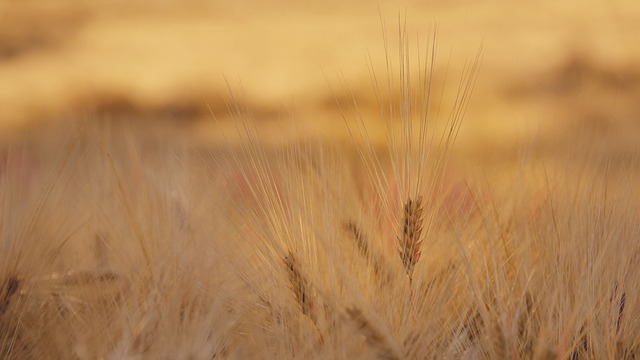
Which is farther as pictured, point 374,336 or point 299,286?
point 299,286

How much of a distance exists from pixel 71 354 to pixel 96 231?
687 millimetres

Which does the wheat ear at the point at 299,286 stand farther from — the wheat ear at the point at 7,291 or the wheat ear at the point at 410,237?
the wheat ear at the point at 7,291

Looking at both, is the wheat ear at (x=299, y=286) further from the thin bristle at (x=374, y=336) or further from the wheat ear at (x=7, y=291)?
the wheat ear at (x=7, y=291)

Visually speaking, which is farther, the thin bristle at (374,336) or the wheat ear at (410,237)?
the wheat ear at (410,237)

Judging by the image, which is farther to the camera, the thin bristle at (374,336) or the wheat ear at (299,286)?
the wheat ear at (299,286)

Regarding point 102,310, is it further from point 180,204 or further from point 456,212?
point 456,212

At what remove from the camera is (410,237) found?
1947 mm

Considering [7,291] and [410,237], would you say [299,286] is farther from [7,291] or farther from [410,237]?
[7,291]

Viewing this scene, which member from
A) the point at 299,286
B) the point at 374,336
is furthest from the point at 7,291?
the point at 374,336

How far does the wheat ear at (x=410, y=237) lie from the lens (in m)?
1.95

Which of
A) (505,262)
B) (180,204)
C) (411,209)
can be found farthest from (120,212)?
(505,262)

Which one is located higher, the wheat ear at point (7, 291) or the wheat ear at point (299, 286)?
the wheat ear at point (7, 291)

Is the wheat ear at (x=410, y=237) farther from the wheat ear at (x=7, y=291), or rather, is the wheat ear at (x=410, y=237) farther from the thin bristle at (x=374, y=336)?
the wheat ear at (x=7, y=291)

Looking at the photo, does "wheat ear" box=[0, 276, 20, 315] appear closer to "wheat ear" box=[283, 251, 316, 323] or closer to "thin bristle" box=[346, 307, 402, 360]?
"wheat ear" box=[283, 251, 316, 323]
